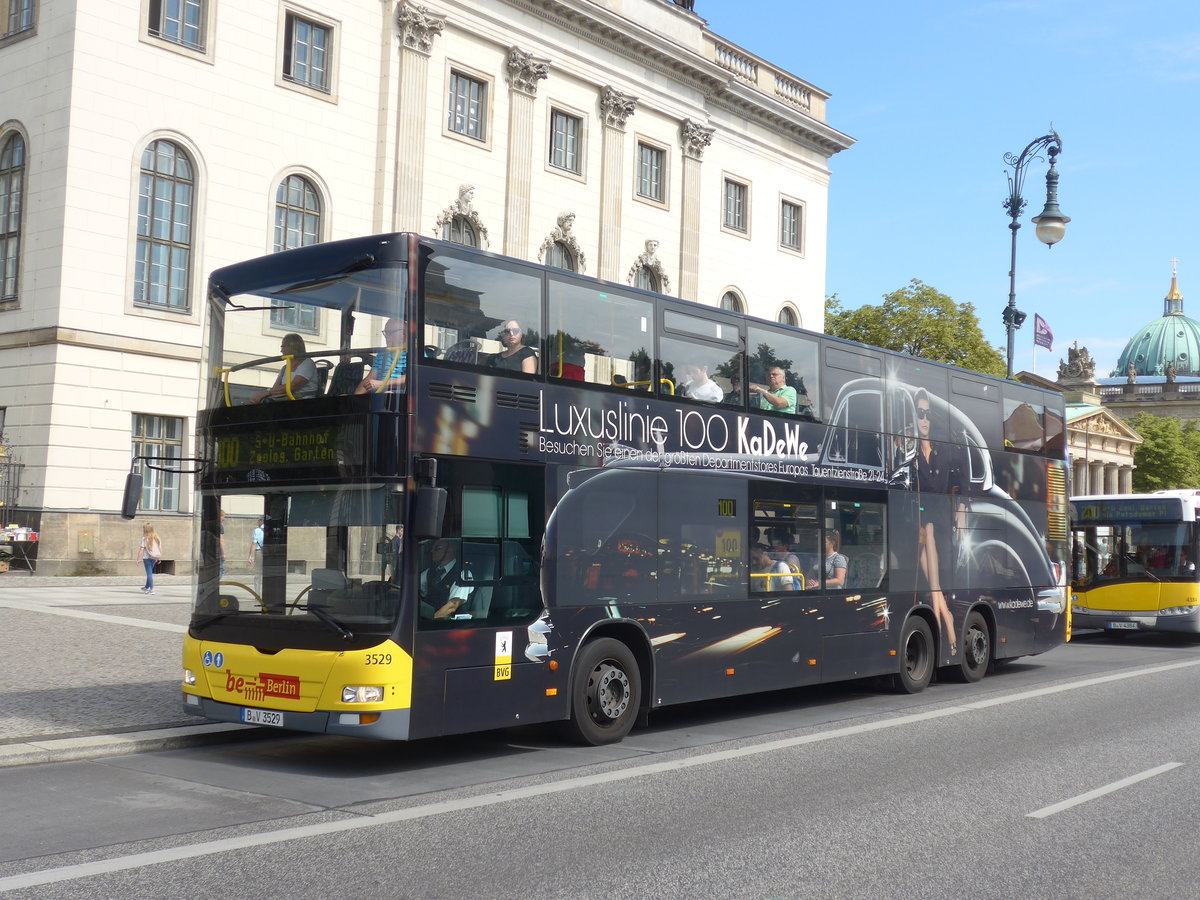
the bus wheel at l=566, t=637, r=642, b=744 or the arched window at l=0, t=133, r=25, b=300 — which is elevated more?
the arched window at l=0, t=133, r=25, b=300

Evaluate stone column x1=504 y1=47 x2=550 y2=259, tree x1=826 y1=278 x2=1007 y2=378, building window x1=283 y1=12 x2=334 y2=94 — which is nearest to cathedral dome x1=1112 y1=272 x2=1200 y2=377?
tree x1=826 y1=278 x2=1007 y2=378

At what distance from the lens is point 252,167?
32.7 m

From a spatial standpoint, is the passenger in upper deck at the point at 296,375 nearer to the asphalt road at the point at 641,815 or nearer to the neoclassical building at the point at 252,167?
the asphalt road at the point at 641,815

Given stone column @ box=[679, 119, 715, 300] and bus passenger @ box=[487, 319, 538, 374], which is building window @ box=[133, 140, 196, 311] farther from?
bus passenger @ box=[487, 319, 538, 374]

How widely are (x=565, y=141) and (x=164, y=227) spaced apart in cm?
1466

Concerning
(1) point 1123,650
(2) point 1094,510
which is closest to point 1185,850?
(1) point 1123,650

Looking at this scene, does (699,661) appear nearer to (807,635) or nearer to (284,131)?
Result: (807,635)

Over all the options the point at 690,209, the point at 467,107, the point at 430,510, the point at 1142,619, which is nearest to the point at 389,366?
the point at 430,510

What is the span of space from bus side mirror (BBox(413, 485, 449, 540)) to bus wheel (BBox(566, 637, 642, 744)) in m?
2.25

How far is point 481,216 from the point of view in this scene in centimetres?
3812

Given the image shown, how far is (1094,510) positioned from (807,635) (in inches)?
566

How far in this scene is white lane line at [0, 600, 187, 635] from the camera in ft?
61.0

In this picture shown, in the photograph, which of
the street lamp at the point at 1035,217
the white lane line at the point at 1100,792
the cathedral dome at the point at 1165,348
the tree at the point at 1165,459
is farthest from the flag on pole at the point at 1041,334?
the cathedral dome at the point at 1165,348

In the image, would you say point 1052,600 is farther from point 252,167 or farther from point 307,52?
point 307,52
